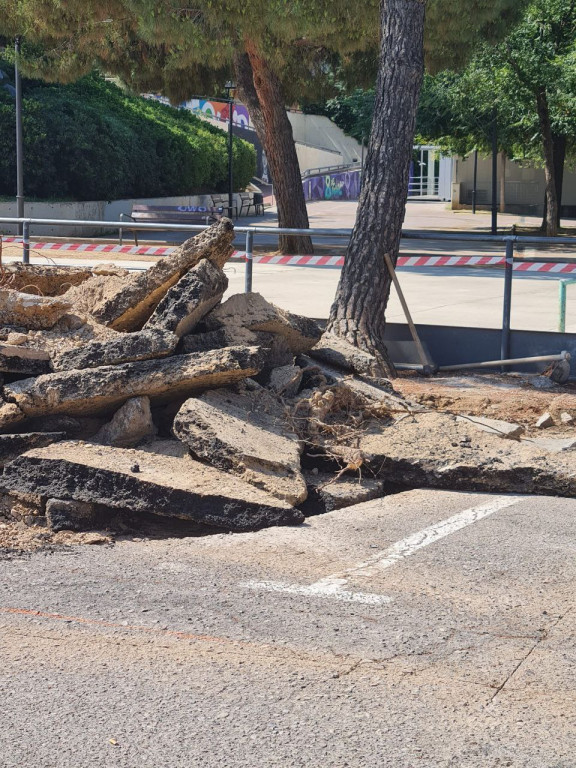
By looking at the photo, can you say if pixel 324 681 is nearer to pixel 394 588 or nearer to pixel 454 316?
pixel 394 588

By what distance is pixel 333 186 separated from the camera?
2488 inches

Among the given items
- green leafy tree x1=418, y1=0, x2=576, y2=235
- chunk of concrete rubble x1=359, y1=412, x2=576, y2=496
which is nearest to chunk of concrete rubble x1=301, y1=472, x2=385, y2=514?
chunk of concrete rubble x1=359, y1=412, x2=576, y2=496

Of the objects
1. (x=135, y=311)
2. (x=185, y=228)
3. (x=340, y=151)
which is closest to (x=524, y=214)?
(x=340, y=151)

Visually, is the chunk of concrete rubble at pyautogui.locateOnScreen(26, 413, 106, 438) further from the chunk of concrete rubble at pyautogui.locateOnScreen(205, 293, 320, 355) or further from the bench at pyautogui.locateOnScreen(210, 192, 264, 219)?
the bench at pyautogui.locateOnScreen(210, 192, 264, 219)

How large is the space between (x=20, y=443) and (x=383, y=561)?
2.50 meters

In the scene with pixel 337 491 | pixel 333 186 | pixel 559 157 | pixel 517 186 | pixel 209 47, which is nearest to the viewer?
pixel 337 491

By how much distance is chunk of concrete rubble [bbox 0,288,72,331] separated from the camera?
7.93 metres

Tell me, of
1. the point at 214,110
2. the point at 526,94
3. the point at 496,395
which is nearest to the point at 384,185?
the point at 496,395

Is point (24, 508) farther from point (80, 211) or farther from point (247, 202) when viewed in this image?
point (247, 202)

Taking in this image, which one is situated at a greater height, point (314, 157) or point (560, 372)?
point (314, 157)

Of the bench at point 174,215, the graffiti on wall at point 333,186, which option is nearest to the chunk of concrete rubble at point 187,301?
the bench at point 174,215

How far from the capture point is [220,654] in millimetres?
4418

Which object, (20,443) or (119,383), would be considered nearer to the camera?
(20,443)

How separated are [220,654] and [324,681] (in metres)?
0.49
